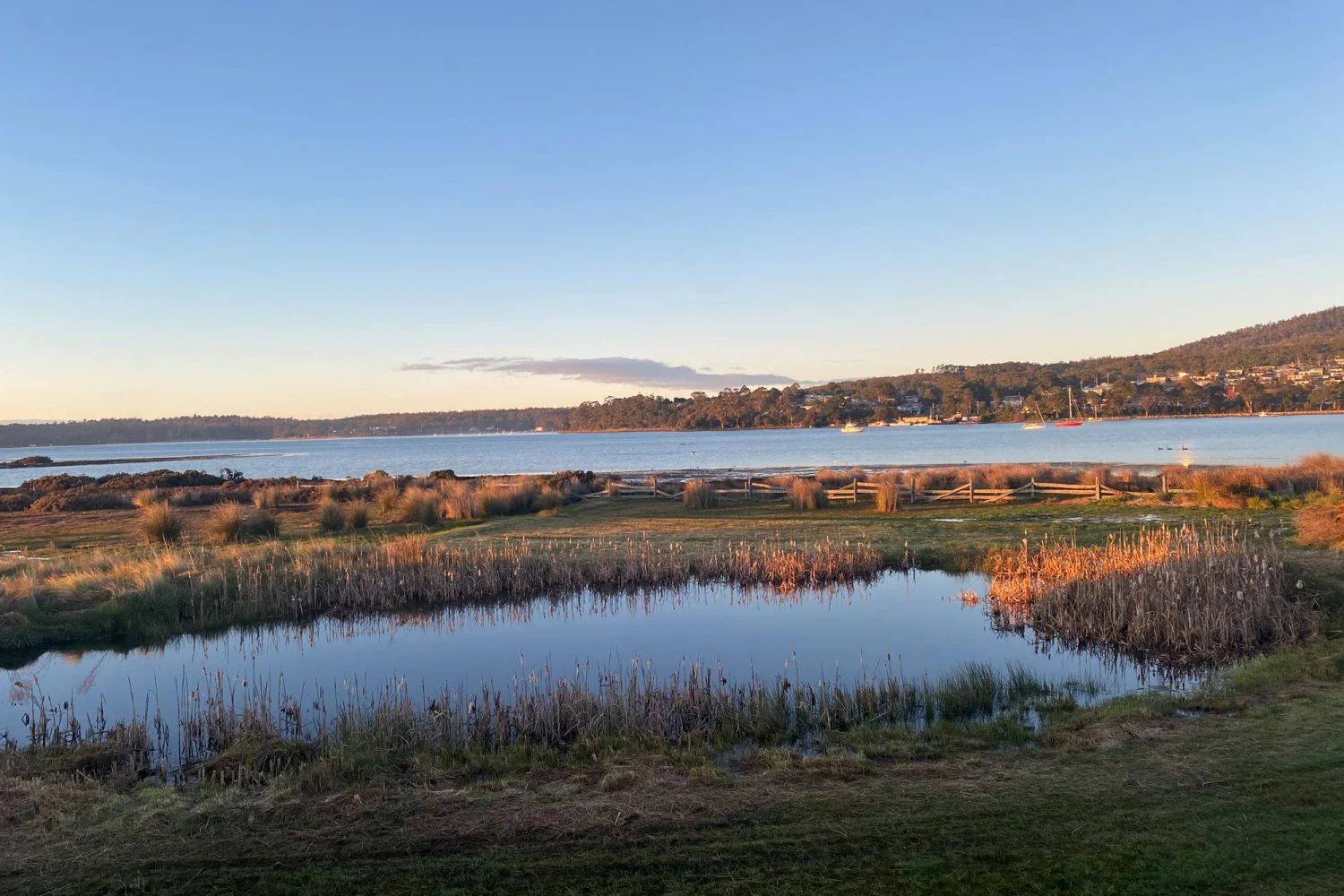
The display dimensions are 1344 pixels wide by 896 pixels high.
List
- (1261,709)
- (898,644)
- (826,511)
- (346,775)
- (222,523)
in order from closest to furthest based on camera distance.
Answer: (346,775) → (1261,709) → (898,644) → (222,523) → (826,511)

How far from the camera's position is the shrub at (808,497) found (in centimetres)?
3206

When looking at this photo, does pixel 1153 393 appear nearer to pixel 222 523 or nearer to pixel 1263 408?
pixel 1263 408

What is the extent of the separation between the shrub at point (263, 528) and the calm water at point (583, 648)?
37.2 feet

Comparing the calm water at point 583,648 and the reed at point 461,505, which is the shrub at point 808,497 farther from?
the calm water at point 583,648

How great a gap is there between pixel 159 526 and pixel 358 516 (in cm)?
577

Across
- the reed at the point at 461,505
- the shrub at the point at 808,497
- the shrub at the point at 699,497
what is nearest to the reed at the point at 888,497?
the shrub at the point at 808,497

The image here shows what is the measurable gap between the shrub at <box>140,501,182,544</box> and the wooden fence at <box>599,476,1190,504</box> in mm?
16191

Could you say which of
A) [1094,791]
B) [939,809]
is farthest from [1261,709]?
[939,809]

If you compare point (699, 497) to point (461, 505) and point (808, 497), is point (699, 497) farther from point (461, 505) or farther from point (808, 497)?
point (461, 505)

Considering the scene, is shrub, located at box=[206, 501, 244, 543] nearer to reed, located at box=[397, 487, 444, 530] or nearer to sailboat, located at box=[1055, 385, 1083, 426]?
reed, located at box=[397, 487, 444, 530]

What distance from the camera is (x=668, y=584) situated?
18.7 m

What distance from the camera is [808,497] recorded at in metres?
32.2

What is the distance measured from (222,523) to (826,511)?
64.5 ft

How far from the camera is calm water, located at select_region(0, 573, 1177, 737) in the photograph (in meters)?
11.8
